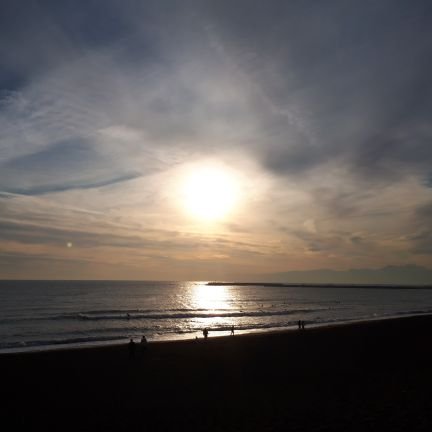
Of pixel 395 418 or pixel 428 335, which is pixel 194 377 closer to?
pixel 395 418

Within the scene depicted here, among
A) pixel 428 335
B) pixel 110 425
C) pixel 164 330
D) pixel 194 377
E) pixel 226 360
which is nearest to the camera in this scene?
pixel 110 425

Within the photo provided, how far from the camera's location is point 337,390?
49.7ft

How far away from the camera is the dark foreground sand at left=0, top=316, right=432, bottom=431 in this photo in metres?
11.9

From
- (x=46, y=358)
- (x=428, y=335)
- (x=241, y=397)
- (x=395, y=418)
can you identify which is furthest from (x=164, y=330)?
(x=395, y=418)

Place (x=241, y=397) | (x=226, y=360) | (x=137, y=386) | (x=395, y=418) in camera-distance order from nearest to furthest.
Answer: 1. (x=395, y=418)
2. (x=241, y=397)
3. (x=137, y=386)
4. (x=226, y=360)

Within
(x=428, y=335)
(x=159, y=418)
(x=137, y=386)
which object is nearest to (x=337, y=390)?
(x=159, y=418)

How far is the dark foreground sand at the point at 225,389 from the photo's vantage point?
11875mm

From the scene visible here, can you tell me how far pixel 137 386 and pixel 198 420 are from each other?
567 cm

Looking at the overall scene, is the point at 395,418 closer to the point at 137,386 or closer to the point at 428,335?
the point at 137,386

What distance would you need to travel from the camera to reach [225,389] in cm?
1633

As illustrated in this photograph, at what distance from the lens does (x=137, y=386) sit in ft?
56.0

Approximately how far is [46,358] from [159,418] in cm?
1461

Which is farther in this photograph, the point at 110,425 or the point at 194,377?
the point at 194,377

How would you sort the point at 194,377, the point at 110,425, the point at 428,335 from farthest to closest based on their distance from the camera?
the point at 428,335 < the point at 194,377 < the point at 110,425
